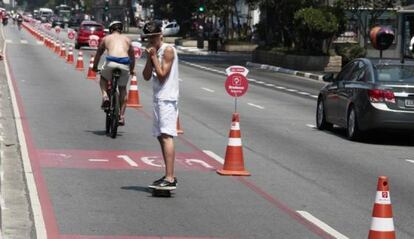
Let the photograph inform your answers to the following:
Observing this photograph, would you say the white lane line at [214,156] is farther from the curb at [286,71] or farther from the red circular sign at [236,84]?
the curb at [286,71]

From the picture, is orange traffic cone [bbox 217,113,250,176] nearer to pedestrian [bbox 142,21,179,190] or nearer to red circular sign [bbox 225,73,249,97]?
pedestrian [bbox 142,21,179,190]

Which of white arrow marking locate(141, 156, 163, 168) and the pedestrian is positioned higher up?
the pedestrian

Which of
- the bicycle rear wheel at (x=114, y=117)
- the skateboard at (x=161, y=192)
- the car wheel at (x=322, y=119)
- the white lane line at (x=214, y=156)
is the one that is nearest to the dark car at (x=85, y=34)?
the car wheel at (x=322, y=119)

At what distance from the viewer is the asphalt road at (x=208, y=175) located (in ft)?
32.9

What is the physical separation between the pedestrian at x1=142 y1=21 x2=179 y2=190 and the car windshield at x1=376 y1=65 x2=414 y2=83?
7478mm

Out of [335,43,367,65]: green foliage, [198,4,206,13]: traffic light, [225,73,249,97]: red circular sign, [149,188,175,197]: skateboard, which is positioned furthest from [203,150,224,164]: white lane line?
[198,4,206,13]: traffic light

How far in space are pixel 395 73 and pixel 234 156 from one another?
6.01 meters

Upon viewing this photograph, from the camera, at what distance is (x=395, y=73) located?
18.5 meters

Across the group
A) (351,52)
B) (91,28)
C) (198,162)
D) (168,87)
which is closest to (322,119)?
(198,162)

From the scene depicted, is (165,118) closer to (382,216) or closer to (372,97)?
(382,216)

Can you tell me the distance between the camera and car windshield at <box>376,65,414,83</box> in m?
18.3

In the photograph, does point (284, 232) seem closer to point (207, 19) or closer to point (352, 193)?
point (352, 193)

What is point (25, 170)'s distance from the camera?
42.9 feet

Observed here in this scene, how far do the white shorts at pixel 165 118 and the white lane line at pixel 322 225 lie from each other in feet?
5.49
